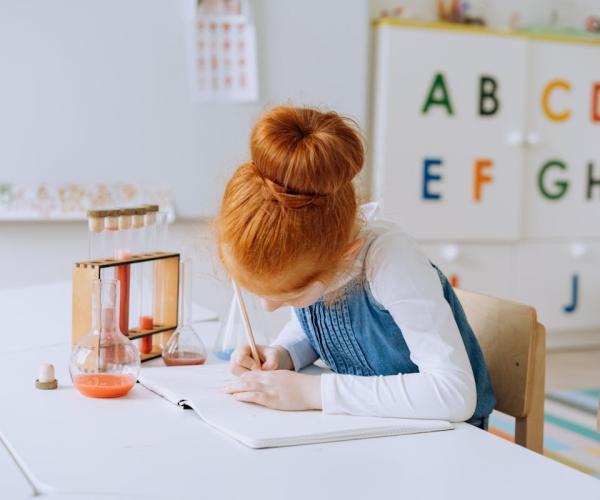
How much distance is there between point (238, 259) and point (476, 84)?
8.08 ft

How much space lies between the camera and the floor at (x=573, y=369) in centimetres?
317

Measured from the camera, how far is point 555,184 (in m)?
3.50

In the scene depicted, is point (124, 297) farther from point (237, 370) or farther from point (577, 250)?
point (577, 250)

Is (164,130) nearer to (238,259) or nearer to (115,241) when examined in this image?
(115,241)

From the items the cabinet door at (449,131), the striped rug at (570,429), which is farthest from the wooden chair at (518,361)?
the cabinet door at (449,131)

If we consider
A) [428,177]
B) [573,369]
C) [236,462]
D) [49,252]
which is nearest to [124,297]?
[236,462]

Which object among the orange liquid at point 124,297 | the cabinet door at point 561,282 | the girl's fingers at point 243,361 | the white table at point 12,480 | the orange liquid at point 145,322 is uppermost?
the orange liquid at point 124,297

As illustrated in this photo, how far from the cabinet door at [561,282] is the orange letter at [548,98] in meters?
0.49

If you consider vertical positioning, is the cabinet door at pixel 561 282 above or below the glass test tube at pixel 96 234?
below

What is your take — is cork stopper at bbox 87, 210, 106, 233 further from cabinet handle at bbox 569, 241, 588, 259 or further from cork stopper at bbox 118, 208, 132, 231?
cabinet handle at bbox 569, 241, 588, 259

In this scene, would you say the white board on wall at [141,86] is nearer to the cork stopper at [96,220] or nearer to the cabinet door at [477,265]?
the cabinet door at [477,265]

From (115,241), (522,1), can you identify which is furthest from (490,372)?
(522,1)

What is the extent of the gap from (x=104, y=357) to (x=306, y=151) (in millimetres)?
351

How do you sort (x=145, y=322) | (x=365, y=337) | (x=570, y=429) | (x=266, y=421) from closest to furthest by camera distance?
(x=266, y=421)
(x=365, y=337)
(x=145, y=322)
(x=570, y=429)
